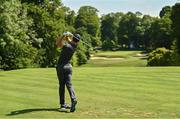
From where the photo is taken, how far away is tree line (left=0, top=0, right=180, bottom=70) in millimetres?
33109

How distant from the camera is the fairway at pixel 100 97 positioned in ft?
45.8

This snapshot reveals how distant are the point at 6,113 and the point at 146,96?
221 inches

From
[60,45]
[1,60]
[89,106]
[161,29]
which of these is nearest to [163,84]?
[89,106]

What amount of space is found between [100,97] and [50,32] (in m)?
51.0

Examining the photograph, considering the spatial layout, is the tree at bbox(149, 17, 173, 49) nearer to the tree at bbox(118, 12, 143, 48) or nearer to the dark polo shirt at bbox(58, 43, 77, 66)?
the tree at bbox(118, 12, 143, 48)

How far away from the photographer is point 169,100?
16234 mm

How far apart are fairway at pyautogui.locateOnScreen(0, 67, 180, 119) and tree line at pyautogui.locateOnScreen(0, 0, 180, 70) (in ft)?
31.5

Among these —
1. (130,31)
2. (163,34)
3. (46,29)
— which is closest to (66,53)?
(46,29)

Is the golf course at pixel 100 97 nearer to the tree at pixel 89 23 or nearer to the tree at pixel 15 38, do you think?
the tree at pixel 15 38

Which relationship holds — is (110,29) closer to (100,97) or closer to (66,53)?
(100,97)

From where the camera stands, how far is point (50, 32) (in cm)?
6756

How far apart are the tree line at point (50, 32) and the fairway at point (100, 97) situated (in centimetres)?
959

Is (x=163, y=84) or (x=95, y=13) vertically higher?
(x=95, y=13)

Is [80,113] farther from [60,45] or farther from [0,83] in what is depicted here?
[0,83]
